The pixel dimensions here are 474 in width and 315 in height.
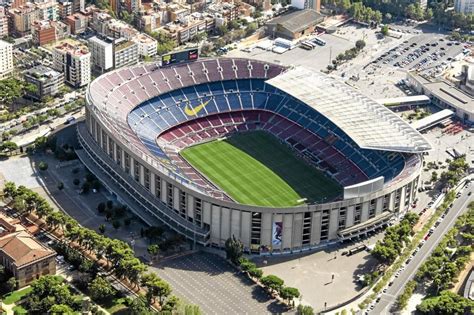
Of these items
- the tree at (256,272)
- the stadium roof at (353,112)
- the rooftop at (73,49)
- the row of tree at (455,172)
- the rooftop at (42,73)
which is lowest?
the tree at (256,272)

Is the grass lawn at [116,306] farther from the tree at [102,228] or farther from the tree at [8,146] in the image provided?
the tree at [8,146]

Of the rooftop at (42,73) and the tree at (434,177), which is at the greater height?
the rooftop at (42,73)

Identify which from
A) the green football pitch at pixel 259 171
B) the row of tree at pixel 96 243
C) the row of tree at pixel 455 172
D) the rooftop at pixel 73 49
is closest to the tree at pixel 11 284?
the row of tree at pixel 96 243

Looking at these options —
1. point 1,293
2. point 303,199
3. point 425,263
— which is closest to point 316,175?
point 303,199

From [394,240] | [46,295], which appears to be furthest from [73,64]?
[394,240]

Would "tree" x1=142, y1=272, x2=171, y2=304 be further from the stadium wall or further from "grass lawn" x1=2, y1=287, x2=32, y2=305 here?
"grass lawn" x1=2, y1=287, x2=32, y2=305

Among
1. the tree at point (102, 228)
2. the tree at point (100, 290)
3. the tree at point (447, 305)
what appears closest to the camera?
the tree at point (447, 305)

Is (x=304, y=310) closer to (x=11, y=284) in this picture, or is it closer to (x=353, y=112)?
(x=11, y=284)
